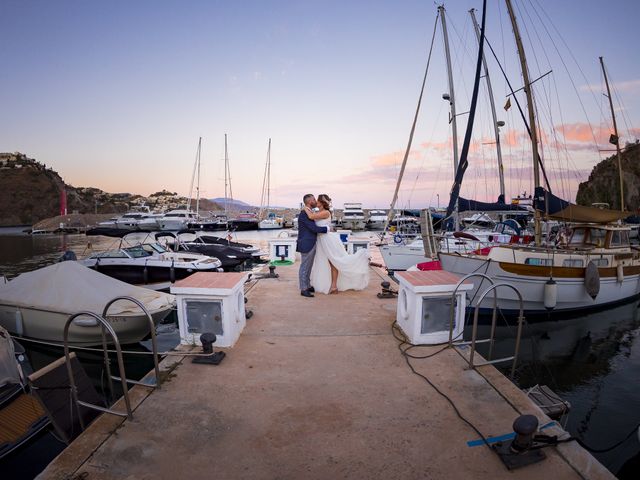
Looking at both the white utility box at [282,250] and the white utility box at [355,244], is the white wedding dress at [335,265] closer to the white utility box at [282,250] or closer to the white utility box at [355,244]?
the white utility box at [355,244]

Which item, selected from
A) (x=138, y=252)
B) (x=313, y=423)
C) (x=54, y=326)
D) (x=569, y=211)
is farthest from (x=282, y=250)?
(x=313, y=423)

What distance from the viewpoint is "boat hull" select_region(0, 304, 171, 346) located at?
8320 mm

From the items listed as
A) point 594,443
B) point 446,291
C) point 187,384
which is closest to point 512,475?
point 446,291

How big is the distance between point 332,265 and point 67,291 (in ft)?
20.3

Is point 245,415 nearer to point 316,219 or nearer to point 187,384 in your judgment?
point 187,384

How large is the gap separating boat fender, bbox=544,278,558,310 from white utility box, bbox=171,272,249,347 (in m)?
10.3

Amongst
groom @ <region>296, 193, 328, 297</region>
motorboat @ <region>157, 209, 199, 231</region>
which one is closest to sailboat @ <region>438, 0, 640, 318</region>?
groom @ <region>296, 193, 328, 297</region>

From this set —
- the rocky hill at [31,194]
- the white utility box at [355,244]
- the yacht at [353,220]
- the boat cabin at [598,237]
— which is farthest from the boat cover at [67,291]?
the rocky hill at [31,194]

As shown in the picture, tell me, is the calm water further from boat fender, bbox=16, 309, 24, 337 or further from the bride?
the bride

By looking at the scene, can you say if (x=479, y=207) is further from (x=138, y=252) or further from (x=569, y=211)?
(x=138, y=252)

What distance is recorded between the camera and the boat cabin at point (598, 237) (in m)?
12.6

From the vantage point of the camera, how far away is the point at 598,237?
1288cm

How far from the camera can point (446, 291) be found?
476cm

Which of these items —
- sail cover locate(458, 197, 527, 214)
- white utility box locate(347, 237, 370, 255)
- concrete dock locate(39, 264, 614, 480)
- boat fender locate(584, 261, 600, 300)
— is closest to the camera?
concrete dock locate(39, 264, 614, 480)
